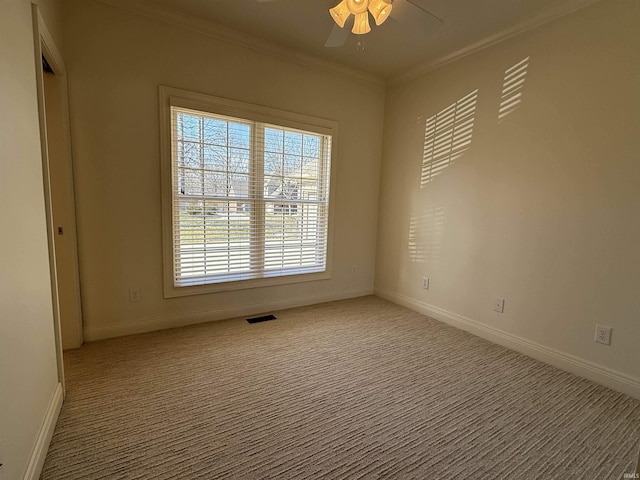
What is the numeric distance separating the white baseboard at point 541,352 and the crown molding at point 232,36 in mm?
2765

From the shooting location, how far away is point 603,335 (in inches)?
86.5

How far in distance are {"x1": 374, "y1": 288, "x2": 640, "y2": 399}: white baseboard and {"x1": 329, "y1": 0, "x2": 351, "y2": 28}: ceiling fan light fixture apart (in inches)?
109

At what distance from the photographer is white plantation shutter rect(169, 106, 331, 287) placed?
9.39ft

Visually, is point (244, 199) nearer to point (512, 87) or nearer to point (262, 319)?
point (262, 319)

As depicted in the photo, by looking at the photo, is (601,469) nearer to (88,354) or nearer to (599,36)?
(599,36)

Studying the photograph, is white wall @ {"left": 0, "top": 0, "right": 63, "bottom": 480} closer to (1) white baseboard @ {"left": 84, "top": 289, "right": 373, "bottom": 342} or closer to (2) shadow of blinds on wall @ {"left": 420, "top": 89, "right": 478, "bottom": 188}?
(1) white baseboard @ {"left": 84, "top": 289, "right": 373, "bottom": 342}

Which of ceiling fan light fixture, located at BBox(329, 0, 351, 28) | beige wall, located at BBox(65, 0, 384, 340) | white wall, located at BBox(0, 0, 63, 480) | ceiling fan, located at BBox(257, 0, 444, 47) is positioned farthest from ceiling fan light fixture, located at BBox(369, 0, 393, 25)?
white wall, located at BBox(0, 0, 63, 480)

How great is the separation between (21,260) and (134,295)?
5.02ft

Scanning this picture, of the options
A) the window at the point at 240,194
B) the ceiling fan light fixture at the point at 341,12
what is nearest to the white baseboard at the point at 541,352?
the window at the point at 240,194

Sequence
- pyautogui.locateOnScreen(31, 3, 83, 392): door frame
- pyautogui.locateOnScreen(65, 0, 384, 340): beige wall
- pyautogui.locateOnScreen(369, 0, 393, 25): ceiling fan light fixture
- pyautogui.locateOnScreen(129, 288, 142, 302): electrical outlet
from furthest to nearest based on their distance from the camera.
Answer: pyautogui.locateOnScreen(129, 288, 142, 302): electrical outlet → pyautogui.locateOnScreen(65, 0, 384, 340): beige wall → pyautogui.locateOnScreen(369, 0, 393, 25): ceiling fan light fixture → pyautogui.locateOnScreen(31, 3, 83, 392): door frame

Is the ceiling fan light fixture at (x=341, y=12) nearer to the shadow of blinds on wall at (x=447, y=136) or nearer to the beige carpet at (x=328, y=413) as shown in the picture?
the shadow of blinds on wall at (x=447, y=136)

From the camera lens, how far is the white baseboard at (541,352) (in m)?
2.11

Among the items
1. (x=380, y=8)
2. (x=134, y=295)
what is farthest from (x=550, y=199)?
(x=134, y=295)

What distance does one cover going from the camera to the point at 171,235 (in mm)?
2812
